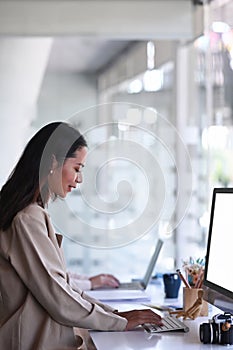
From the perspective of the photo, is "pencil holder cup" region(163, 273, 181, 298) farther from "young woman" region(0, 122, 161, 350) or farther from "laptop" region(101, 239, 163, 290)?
"young woman" region(0, 122, 161, 350)

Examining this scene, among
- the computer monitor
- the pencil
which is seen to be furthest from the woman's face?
the pencil

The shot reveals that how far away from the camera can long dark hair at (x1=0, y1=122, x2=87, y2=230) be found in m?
2.31

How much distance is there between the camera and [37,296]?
2.22 metres

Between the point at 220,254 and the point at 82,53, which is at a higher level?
the point at 82,53

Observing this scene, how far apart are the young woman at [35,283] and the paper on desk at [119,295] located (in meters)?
0.58

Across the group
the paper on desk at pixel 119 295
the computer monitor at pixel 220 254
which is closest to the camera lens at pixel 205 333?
the computer monitor at pixel 220 254

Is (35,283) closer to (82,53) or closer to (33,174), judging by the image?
(33,174)

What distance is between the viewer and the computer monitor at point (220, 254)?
220cm

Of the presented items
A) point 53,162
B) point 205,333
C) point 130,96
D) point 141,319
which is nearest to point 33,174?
point 53,162

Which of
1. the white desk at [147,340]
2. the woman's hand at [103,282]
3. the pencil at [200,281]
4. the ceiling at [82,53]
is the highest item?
the ceiling at [82,53]

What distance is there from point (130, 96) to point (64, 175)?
9.07 feet

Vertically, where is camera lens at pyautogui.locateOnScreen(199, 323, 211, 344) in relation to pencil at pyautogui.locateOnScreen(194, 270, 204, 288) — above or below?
below

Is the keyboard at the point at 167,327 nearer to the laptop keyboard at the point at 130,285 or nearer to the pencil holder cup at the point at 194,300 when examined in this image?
the pencil holder cup at the point at 194,300

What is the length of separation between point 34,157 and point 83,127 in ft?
7.89
